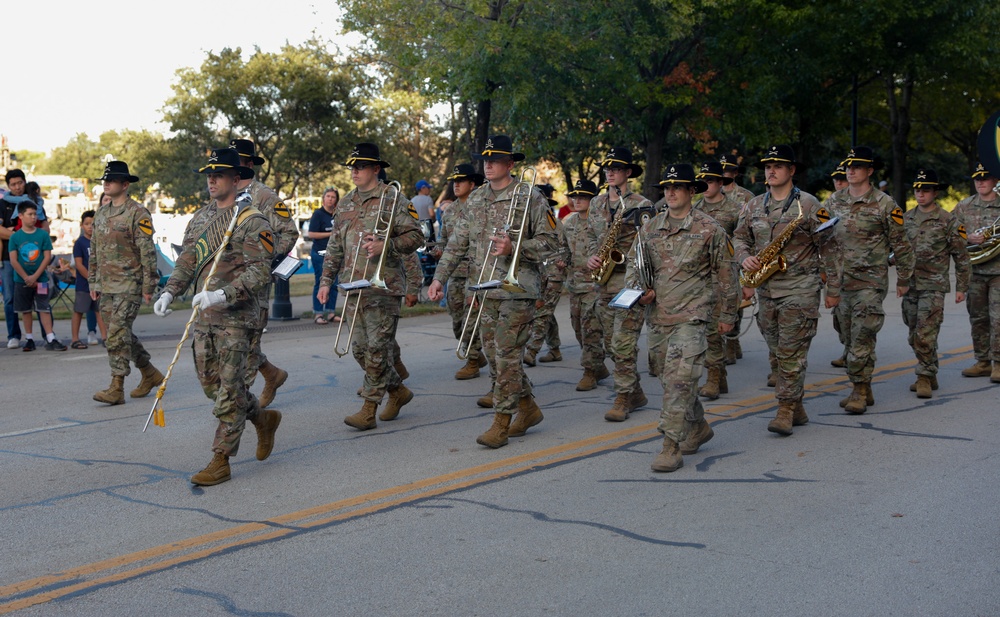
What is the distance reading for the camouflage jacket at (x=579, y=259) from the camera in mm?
10789

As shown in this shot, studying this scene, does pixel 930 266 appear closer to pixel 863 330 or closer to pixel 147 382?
pixel 863 330

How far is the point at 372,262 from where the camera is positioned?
28.8ft

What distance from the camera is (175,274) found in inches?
292

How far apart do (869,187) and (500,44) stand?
11.7 m

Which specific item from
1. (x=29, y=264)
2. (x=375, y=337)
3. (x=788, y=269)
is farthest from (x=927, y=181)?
(x=29, y=264)

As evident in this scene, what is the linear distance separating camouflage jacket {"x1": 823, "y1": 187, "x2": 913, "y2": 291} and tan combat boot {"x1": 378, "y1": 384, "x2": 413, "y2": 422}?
405 cm

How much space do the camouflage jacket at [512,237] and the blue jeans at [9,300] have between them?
7.65 meters

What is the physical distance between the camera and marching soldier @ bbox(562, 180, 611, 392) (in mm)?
10641

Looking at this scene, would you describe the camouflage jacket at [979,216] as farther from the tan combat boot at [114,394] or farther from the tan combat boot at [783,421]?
the tan combat boot at [114,394]

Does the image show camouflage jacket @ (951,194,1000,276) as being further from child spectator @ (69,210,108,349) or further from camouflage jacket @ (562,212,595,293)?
child spectator @ (69,210,108,349)

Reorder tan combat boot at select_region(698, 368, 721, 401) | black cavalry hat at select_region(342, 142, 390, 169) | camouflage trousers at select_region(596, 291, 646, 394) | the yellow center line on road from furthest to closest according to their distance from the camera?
tan combat boot at select_region(698, 368, 721, 401) → camouflage trousers at select_region(596, 291, 646, 394) → black cavalry hat at select_region(342, 142, 390, 169) → the yellow center line on road

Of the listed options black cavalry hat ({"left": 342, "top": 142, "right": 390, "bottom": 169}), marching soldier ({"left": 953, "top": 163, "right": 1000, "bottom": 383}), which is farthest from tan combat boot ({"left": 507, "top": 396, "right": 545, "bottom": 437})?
marching soldier ({"left": 953, "top": 163, "right": 1000, "bottom": 383})

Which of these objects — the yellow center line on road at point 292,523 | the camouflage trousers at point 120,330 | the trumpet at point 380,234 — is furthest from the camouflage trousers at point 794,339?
the camouflage trousers at point 120,330

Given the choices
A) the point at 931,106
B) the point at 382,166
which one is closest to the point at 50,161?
the point at 931,106
